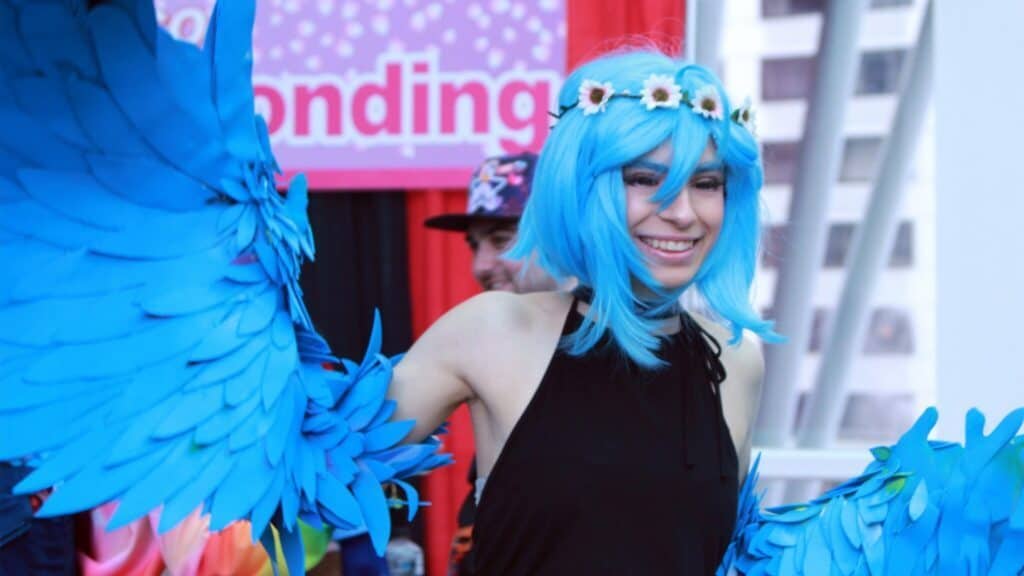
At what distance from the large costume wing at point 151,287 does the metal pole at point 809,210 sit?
2.04 meters

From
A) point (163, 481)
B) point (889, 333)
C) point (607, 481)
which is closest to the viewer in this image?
point (163, 481)

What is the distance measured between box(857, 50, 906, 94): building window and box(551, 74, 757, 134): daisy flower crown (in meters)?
1.74

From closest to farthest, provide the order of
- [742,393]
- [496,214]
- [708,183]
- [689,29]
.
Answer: [708,183]
[742,393]
[496,214]
[689,29]

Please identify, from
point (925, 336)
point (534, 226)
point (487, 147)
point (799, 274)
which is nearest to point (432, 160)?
point (487, 147)

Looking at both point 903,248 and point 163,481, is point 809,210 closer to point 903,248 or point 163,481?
point 903,248

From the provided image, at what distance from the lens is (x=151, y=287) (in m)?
1.46

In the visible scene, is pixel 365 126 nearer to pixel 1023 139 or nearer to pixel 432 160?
pixel 432 160

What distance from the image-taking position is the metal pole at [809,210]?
3.23 meters

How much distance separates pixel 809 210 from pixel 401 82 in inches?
42.1

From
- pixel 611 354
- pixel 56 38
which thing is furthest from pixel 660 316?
pixel 56 38

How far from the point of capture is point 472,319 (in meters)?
1.61

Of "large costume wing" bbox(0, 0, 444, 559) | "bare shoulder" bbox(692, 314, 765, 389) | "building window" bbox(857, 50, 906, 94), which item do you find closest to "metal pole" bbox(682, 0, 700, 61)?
"building window" bbox(857, 50, 906, 94)

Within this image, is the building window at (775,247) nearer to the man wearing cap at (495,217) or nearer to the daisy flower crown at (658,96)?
the man wearing cap at (495,217)

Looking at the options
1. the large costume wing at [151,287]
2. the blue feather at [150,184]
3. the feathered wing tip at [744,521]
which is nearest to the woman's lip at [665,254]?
the feathered wing tip at [744,521]
